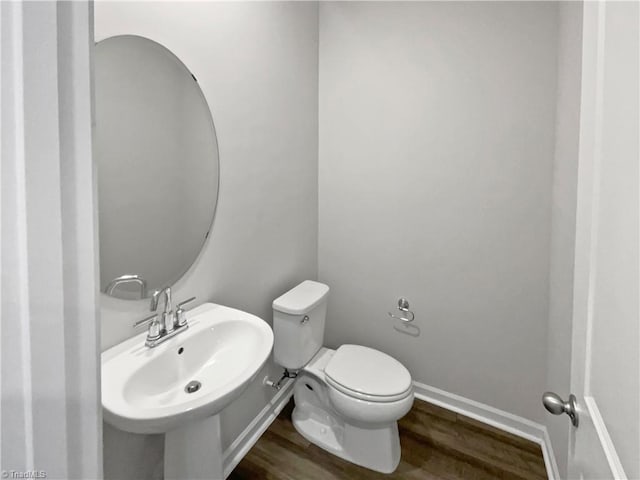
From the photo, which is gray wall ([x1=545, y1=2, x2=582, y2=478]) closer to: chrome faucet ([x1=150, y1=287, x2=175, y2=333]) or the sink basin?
the sink basin

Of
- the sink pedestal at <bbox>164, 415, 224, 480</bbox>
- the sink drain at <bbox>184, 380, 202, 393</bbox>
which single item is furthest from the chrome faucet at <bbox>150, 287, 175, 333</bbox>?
the sink pedestal at <bbox>164, 415, 224, 480</bbox>

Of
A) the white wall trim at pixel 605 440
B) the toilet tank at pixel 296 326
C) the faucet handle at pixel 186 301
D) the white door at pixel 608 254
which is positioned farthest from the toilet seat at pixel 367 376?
the white wall trim at pixel 605 440

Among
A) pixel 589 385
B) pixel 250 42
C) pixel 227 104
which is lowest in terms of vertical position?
pixel 589 385

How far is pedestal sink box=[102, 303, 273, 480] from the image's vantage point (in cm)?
83

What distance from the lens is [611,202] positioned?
49cm

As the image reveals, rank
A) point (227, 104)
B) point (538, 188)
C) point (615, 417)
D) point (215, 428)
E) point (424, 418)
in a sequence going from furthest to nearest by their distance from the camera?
point (424, 418) < point (538, 188) < point (227, 104) < point (215, 428) < point (615, 417)

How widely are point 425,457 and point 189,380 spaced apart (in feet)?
4.12

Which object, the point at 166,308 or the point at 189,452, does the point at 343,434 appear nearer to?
the point at 189,452

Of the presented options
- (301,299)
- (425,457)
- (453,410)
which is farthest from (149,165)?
(453,410)

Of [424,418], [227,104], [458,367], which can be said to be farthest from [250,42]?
[424,418]

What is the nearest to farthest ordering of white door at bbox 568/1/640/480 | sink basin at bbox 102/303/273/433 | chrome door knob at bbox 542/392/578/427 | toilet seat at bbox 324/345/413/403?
white door at bbox 568/1/640/480 < chrome door knob at bbox 542/392/578/427 < sink basin at bbox 102/303/273/433 < toilet seat at bbox 324/345/413/403

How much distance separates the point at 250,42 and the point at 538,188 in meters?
1.57

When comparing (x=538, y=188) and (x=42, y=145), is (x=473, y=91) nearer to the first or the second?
(x=538, y=188)

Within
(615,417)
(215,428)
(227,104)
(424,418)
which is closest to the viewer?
(615,417)
